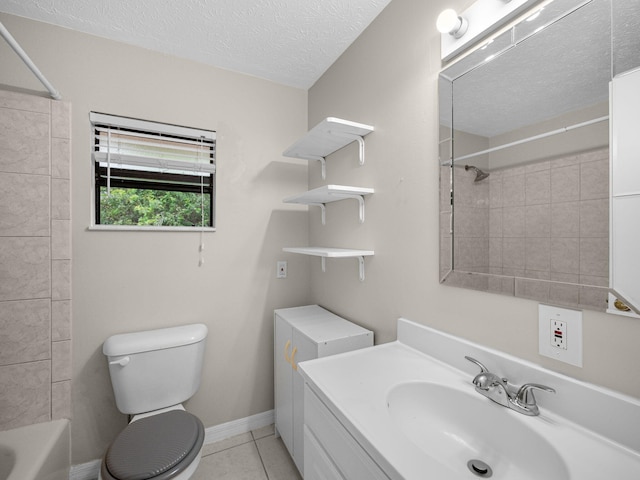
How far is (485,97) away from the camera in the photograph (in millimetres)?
1020

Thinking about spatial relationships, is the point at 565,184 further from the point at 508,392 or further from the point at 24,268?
the point at 24,268

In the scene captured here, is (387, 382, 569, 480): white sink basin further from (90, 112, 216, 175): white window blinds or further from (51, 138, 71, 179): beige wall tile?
(51, 138, 71, 179): beige wall tile

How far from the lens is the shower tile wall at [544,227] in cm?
74

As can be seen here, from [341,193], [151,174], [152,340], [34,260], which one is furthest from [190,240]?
[341,193]

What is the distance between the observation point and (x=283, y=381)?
1.74m

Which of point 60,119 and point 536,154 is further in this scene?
point 60,119

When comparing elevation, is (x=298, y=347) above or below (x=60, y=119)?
below

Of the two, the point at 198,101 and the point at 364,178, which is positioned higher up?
the point at 198,101

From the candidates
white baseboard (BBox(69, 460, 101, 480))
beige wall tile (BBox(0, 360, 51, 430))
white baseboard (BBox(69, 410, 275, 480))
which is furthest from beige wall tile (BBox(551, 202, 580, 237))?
white baseboard (BBox(69, 460, 101, 480))

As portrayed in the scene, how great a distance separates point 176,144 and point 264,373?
1.62m

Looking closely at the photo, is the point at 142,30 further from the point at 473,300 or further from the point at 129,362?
the point at 473,300

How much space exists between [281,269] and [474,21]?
166 centimetres

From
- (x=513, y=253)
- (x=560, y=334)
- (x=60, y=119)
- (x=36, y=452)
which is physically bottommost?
(x=36, y=452)

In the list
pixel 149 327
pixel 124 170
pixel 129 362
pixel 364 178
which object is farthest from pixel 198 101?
pixel 129 362
